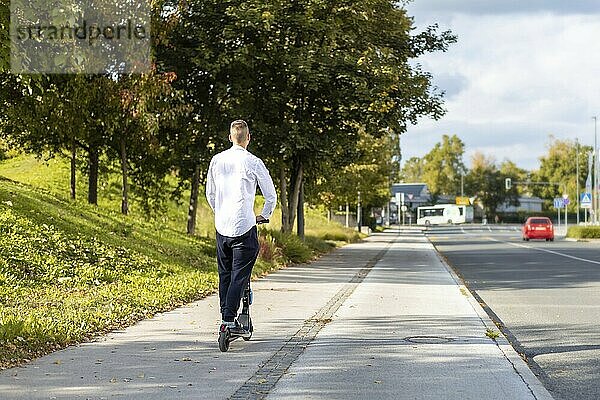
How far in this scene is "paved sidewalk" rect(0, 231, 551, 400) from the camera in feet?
22.7

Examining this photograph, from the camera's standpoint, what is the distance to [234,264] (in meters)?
8.86

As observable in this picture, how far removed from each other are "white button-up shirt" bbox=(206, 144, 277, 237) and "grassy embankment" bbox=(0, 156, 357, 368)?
1872 mm

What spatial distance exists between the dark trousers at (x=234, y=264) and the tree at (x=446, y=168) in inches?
5478

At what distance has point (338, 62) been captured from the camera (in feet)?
82.5

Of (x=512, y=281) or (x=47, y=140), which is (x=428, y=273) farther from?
(x=47, y=140)

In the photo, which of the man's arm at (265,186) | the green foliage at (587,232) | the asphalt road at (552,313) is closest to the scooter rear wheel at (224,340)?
the man's arm at (265,186)

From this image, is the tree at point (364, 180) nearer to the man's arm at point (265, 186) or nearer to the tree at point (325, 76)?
the tree at point (325, 76)

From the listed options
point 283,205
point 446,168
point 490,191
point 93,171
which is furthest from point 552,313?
point 446,168

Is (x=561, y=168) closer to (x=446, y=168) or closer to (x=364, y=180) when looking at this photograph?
(x=446, y=168)

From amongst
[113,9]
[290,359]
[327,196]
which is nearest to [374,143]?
[327,196]

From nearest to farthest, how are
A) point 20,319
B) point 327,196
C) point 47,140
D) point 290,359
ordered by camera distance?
point 290,359, point 20,319, point 47,140, point 327,196

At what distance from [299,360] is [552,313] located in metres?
5.98

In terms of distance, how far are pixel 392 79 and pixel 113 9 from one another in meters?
11.2

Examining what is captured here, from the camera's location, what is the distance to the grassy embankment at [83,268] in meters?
9.80
